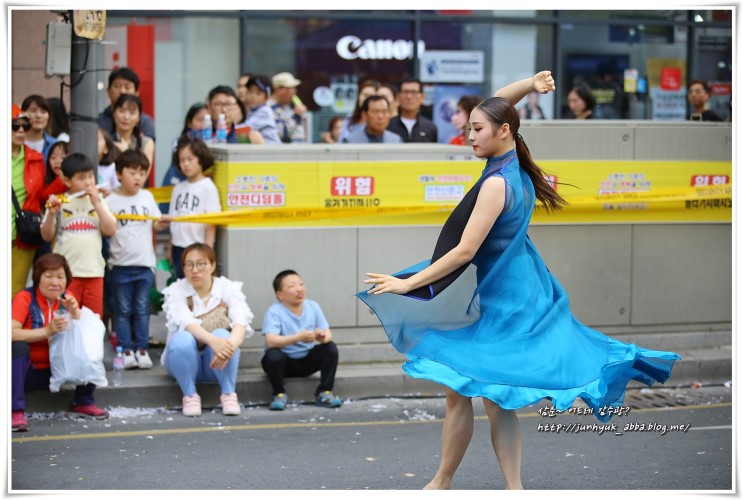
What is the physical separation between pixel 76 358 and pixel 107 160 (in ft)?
7.62

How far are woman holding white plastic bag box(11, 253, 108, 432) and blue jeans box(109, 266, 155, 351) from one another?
784mm

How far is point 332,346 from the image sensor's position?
832 cm

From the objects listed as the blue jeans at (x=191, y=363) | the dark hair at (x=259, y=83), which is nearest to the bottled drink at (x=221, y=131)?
the dark hair at (x=259, y=83)

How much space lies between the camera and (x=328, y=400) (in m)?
8.30

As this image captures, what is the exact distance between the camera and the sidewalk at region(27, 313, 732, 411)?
26.8ft

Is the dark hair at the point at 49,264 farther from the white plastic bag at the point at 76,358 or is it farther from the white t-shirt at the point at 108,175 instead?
the white t-shirt at the point at 108,175

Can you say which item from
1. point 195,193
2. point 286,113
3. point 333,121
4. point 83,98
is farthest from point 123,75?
point 333,121

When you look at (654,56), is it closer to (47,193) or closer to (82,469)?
(47,193)

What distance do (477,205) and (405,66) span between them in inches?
394

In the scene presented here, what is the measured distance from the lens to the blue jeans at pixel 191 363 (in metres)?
8.01

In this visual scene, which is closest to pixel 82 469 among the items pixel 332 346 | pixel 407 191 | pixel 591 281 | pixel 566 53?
pixel 332 346

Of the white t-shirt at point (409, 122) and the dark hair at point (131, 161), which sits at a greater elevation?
the white t-shirt at point (409, 122)

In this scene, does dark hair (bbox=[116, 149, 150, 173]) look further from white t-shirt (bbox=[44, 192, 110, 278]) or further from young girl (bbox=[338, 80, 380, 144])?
young girl (bbox=[338, 80, 380, 144])

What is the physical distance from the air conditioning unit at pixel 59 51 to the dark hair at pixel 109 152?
90cm
